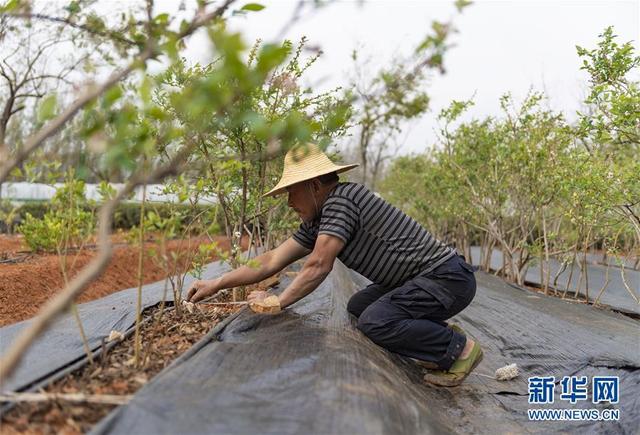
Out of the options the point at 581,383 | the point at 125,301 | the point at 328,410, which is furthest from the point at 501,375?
the point at 125,301

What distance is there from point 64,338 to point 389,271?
5.73ft

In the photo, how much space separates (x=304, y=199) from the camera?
3125mm

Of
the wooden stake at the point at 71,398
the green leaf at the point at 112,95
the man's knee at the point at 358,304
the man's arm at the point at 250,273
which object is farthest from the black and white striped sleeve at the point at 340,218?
the green leaf at the point at 112,95

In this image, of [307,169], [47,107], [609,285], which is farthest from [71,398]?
[609,285]

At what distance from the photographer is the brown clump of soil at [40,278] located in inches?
204

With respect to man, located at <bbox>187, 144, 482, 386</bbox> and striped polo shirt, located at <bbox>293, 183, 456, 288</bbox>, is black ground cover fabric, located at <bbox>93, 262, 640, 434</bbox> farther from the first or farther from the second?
striped polo shirt, located at <bbox>293, 183, 456, 288</bbox>

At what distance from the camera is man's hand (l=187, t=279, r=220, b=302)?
3.09 m

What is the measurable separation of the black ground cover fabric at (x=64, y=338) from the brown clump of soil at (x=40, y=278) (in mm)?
506

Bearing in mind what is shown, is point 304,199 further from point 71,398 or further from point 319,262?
point 71,398

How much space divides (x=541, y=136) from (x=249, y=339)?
4.84 metres

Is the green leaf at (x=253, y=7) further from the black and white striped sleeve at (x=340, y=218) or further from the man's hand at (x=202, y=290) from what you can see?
the man's hand at (x=202, y=290)

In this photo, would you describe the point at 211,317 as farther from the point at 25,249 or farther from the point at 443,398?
the point at 25,249

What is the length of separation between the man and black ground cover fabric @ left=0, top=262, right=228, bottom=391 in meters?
0.47

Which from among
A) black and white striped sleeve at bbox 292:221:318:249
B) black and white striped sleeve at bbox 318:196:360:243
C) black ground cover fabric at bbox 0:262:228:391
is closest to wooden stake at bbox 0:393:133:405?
black ground cover fabric at bbox 0:262:228:391
